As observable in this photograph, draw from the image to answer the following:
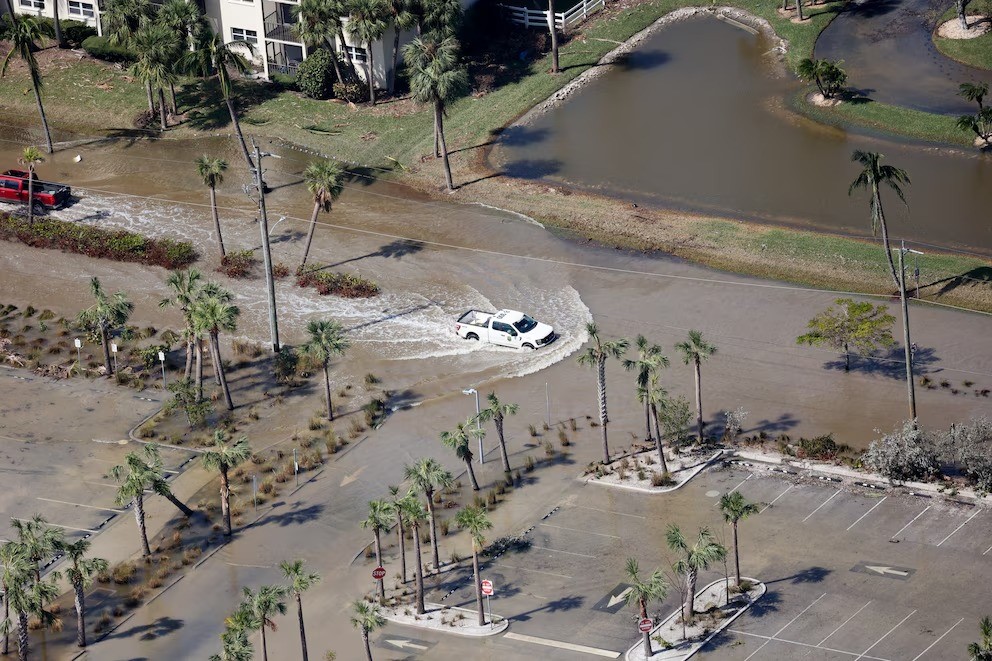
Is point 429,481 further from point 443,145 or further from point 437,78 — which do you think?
point 443,145

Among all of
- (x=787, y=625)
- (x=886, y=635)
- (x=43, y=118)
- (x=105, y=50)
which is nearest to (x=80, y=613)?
(x=787, y=625)

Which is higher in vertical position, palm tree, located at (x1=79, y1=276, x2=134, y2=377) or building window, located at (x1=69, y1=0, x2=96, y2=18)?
building window, located at (x1=69, y1=0, x2=96, y2=18)

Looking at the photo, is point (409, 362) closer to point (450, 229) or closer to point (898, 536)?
point (450, 229)

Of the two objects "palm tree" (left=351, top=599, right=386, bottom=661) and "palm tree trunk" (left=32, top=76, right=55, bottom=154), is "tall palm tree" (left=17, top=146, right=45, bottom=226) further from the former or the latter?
"palm tree" (left=351, top=599, right=386, bottom=661)

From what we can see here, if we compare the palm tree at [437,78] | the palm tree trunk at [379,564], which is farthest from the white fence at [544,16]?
the palm tree trunk at [379,564]

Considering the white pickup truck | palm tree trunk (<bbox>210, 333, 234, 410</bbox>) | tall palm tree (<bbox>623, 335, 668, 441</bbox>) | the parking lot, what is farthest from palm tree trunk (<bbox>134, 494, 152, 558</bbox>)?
tall palm tree (<bbox>623, 335, 668, 441</bbox>)

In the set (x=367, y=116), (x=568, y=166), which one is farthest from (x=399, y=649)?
(x=367, y=116)
